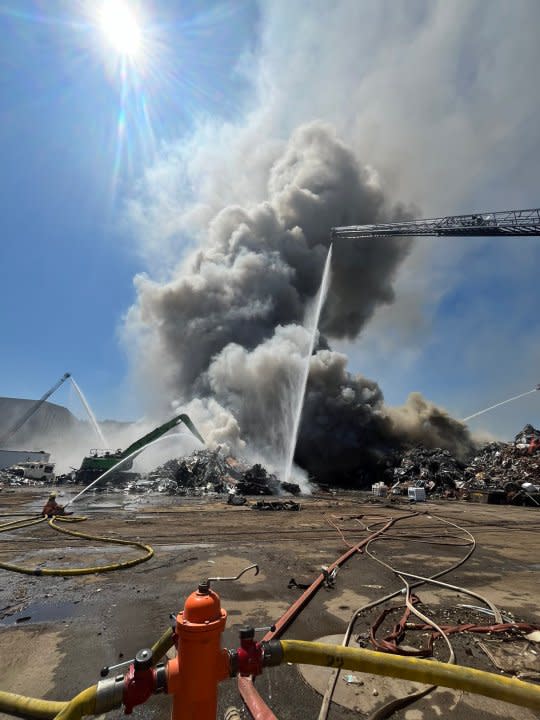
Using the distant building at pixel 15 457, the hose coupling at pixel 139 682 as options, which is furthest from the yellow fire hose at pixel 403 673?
the distant building at pixel 15 457

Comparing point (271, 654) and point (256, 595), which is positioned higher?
point (271, 654)

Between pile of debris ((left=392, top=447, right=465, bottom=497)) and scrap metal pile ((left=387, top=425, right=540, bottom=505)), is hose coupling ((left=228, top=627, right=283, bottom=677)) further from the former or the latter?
pile of debris ((left=392, top=447, right=465, bottom=497))

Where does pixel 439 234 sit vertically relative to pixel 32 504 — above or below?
above

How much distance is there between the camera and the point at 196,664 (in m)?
1.76

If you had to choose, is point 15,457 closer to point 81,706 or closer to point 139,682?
point 81,706

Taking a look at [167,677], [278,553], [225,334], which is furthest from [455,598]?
[225,334]

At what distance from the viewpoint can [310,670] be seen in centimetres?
355

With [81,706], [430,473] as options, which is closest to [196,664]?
[81,706]

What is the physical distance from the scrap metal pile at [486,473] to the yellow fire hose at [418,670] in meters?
21.9

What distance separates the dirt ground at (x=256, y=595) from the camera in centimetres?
327

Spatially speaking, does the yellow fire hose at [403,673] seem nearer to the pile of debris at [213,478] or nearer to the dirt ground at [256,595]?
the dirt ground at [256,595]

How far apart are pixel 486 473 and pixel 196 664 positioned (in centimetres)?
2966

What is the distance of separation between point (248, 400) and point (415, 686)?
109ft

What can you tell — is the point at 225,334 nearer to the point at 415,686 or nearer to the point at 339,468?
the point at 339,468
